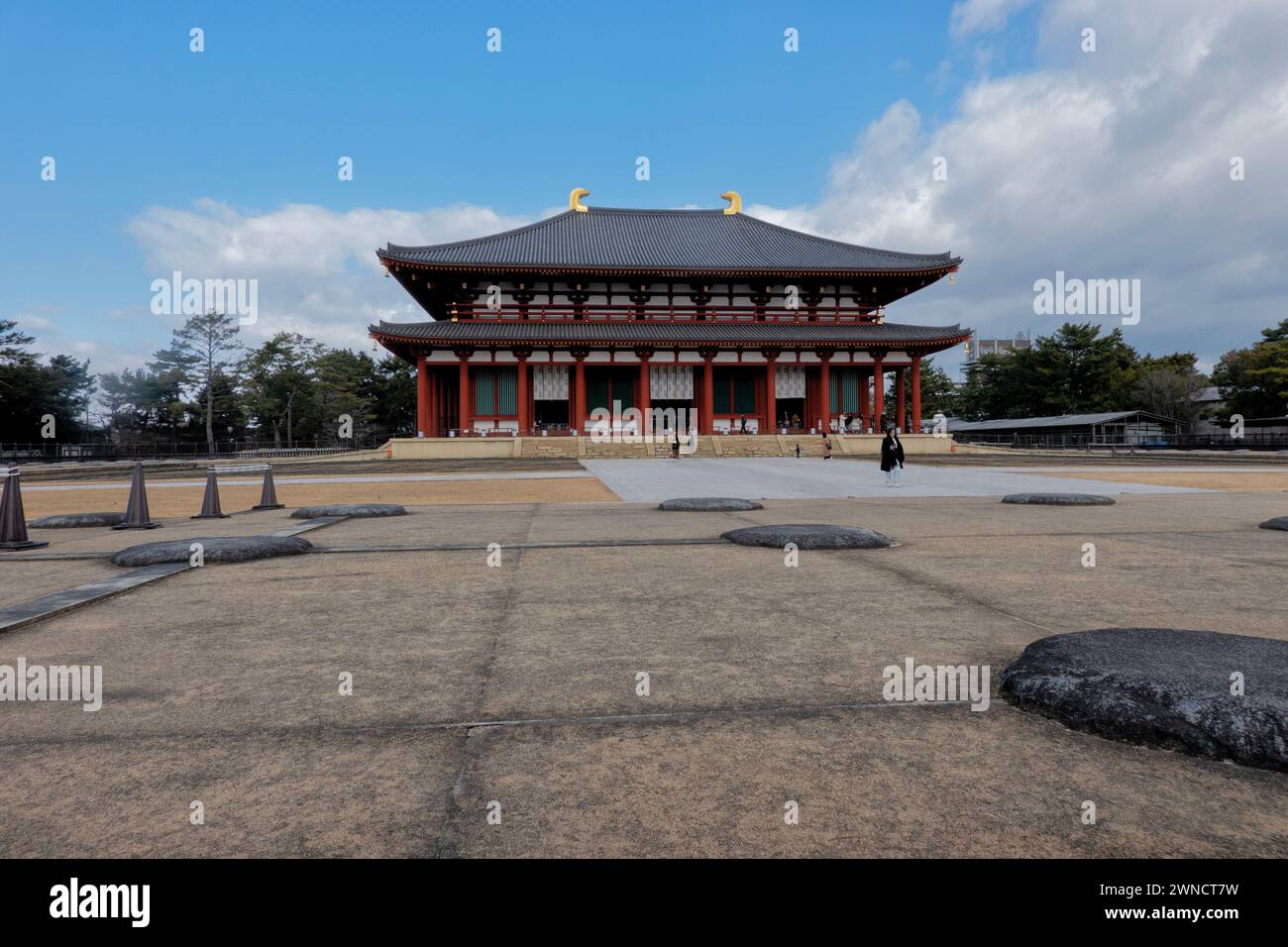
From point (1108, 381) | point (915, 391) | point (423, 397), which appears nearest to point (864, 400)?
point (915, 391)

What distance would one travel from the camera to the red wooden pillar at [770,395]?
30438 mm

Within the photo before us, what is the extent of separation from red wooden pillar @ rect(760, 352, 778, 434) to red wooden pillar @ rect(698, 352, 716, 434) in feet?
8.01

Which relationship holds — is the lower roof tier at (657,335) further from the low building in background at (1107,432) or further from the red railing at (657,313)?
the low building in background at (1107,432)

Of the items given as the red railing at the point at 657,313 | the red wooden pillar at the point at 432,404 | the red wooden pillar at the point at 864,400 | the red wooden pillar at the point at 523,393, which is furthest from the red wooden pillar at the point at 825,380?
the red wooden pillar at the point at 432,404

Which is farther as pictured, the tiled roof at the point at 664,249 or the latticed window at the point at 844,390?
the latticed window at the point at 844,390

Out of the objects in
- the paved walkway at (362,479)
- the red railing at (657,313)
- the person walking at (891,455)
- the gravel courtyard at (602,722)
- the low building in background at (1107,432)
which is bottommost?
the gravel courtyard at (602,722)

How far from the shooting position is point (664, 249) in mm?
34000

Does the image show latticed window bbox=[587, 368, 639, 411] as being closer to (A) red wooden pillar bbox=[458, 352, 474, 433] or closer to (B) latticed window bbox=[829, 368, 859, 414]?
(A) red wooden pillar bbox=[458, 352, 474, 433]

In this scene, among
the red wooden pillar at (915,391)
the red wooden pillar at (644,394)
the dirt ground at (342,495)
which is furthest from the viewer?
the red wooden pillar at (915,391)

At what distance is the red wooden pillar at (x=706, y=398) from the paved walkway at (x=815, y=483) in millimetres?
10244

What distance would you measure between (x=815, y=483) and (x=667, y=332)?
1691 cm

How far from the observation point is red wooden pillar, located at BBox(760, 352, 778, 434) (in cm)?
3044

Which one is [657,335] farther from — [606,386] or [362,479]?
[362,479]
